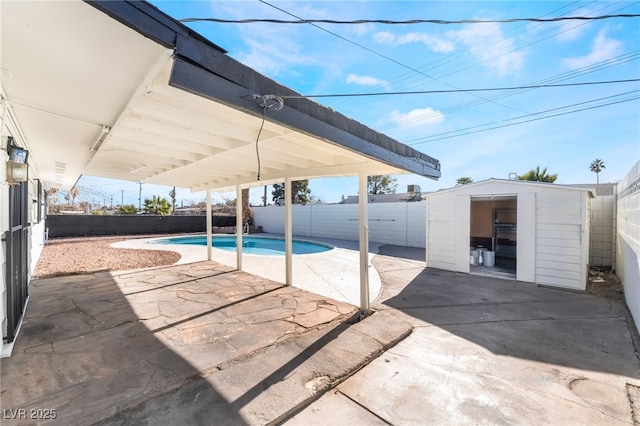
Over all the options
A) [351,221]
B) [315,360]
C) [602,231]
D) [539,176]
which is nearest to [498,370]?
[315,360]

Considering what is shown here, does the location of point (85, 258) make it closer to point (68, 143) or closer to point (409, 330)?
point (68, 143)

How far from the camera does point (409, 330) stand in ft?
12.5

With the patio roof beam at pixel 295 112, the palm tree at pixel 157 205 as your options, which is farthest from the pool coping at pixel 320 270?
the palm tree at pixel 157 205

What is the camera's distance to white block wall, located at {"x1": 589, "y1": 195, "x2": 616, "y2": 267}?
767cm

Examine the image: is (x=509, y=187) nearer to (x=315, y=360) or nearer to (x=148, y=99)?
(x=315, y=360)

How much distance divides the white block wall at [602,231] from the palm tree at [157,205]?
2198cm

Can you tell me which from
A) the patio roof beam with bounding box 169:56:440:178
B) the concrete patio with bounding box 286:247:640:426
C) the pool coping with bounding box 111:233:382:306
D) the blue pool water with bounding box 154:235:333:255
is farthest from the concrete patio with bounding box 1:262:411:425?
the blue pool water with bounding box 154:235:333:255

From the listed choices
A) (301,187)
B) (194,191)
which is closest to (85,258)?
(194,191)

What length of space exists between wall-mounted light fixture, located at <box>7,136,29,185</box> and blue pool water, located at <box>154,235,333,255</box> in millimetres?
9787

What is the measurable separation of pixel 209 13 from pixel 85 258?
9.07m

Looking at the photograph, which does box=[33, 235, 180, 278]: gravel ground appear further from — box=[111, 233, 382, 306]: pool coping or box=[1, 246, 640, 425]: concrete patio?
box=[1, 246, 640, 425]: concrete patio

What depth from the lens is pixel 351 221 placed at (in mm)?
15016

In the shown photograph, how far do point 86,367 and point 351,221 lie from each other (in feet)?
42.6

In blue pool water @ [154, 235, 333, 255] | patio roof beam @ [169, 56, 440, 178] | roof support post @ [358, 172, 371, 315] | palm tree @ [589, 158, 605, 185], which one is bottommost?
blue pool water @ [154, 235, 333, 255]
